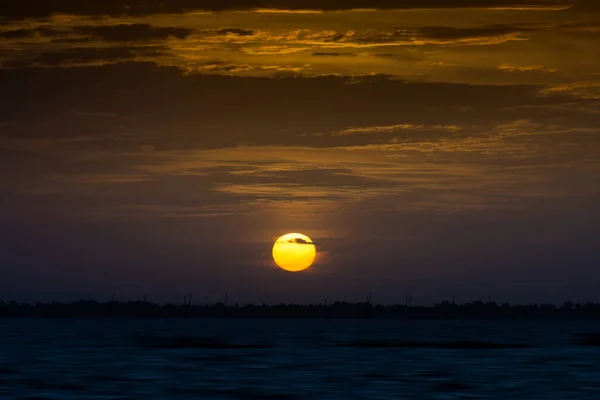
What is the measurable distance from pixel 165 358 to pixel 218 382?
30.8m

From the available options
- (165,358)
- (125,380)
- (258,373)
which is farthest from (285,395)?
(165,358)

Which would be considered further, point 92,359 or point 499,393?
point 92,359

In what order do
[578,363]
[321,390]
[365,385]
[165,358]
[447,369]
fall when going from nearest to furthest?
[321,390], [365,385], [447,369], [578,363], [165,358]

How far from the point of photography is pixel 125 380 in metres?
67.2

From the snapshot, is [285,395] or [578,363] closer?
[285,395]

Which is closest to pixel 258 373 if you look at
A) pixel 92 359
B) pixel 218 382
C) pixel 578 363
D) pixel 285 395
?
pixel 218 382

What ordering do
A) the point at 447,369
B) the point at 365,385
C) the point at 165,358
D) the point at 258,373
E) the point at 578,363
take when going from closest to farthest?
the point at 365,385 → the point at 258,373 → the point at 447,369 → the point at 578,363 → the point at 165,358

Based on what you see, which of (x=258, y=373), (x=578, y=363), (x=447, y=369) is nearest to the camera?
(x=258, y=373)

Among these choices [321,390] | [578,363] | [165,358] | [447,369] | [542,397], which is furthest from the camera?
[165,358]

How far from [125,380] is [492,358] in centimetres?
4698

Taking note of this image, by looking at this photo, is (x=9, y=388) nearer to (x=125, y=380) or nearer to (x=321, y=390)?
(x=125, y=380)

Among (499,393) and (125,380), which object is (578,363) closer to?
(499,393)

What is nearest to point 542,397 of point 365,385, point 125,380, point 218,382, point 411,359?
point 365,385

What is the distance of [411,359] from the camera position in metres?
102
